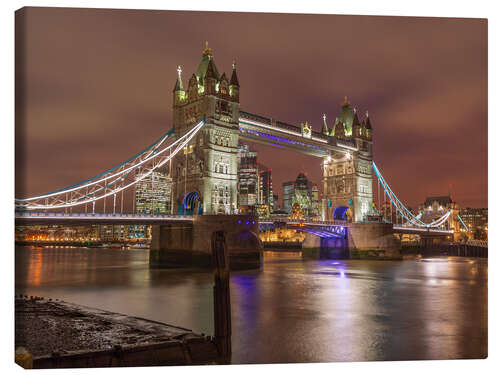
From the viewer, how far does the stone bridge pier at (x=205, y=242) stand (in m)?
28.7

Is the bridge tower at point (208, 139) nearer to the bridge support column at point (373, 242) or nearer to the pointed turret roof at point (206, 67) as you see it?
the pointed turret roof at point (206, 67)

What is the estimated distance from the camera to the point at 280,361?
456 inches

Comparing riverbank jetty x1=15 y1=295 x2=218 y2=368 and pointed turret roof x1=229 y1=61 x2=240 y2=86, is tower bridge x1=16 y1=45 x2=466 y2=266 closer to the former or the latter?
pointed turret roof x1=229 y1=61 x2=240 y2=86

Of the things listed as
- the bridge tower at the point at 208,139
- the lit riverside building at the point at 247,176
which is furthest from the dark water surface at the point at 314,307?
the lit riverside building at the point at 247,176

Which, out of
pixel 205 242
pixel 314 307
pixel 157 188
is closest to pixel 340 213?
pixel 157 188

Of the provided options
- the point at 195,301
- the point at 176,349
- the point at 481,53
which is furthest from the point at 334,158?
the point at 176,349

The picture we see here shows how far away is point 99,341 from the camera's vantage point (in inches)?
429

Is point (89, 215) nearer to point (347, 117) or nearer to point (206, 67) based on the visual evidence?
point (206, 67)

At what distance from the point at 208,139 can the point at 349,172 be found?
21.5 m

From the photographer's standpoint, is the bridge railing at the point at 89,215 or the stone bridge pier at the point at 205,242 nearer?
the bridge railing at the point at 89,215

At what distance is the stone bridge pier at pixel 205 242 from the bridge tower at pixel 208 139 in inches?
113

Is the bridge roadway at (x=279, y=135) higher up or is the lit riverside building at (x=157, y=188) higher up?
the bridge roadway at (x=279, y=135)
